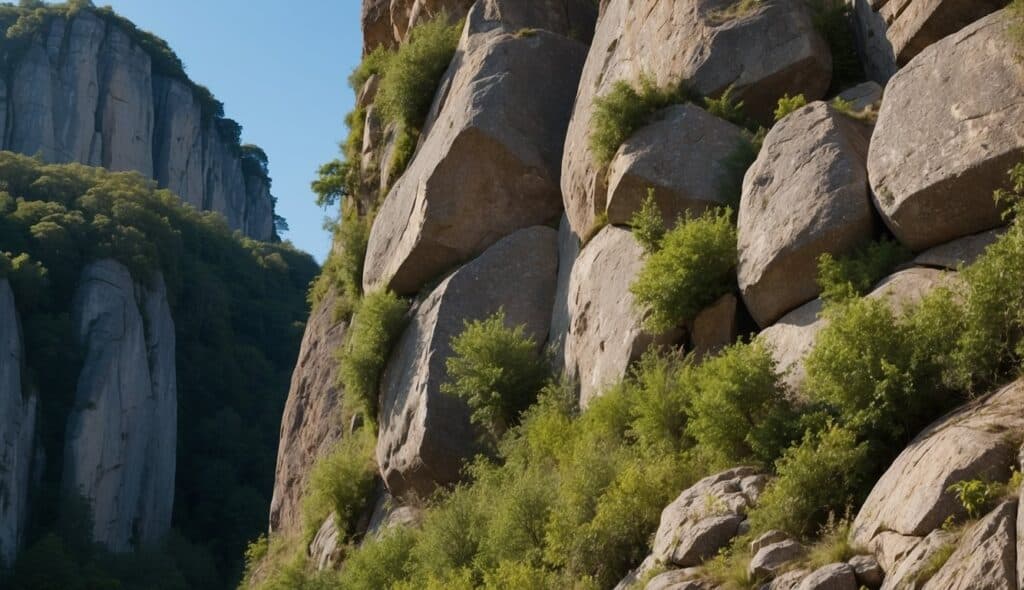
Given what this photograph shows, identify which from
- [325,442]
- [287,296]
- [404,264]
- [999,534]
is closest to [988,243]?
[999,534]

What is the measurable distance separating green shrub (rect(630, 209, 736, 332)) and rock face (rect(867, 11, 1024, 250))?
2.05m

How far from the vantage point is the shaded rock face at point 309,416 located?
25.7m

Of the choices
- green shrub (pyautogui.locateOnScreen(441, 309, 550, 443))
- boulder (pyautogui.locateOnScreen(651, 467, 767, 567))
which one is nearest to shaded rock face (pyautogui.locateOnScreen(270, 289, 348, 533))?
green shrub (pyautogui.locateOnScreen(441, 309, 550, 443))

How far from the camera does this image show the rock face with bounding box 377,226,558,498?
1953 cm

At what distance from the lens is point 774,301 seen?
47.0ft

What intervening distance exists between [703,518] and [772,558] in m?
1.28

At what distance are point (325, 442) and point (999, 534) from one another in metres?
18.0

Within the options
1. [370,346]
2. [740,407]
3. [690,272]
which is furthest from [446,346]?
[740,407]

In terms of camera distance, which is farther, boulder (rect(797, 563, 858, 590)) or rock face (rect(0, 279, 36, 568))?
rock face (rect(0, 279, 36, 568))

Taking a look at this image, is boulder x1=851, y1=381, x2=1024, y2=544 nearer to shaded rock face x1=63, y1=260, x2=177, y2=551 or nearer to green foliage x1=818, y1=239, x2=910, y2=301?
green foliage x1=818, y1=239, x2=910, y2=301

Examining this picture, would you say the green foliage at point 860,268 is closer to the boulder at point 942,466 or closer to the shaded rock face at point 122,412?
the boulder at point 942,466

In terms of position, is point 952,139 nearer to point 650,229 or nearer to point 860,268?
point 860,268

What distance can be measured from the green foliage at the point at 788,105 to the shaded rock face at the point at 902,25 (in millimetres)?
1166

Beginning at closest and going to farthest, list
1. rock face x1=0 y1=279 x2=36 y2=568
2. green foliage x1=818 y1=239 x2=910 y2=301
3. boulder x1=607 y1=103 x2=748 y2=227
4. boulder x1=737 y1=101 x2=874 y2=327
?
green foliage x1=818 y1=239 x2=910 y2=301, boulder x1=737 y1=101 x2=874 y2=327, boulder x1=607 y1=103 x2=748 y2=227, rock face x1=0 y1=279 x2=36 y2=568
